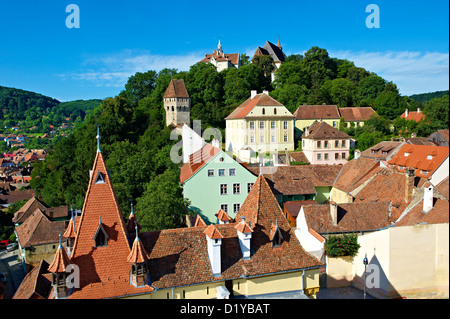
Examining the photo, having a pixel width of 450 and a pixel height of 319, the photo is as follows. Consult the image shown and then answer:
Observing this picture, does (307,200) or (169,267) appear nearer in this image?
(169,267)

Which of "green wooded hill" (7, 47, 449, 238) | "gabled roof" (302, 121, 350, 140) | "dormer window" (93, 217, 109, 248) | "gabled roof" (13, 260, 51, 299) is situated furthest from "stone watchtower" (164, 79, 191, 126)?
"dormer window" (93, 217, 109, 248)

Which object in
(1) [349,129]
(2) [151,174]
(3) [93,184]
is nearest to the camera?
(3) [93,184]

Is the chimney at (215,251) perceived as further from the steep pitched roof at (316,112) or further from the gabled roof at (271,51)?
the gabled roof at (271,51)

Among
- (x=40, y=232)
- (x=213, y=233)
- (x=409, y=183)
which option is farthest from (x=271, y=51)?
(x=213, y=233)

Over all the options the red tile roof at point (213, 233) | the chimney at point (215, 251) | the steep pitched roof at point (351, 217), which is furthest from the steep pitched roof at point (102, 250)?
the steep pitched roof at point (351, 217)

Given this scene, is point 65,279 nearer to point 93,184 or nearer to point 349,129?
point 93,184
